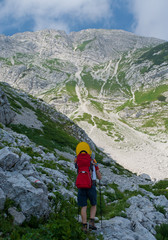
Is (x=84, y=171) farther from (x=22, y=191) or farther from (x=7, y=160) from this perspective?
(x=7, y=160)

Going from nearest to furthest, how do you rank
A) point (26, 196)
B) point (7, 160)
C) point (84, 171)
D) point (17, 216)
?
1. point (17, 216)
2. point (26, 196)
3. point (84, 171)
4. point (7, 160)

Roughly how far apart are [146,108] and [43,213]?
476 ft

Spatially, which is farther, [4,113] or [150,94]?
[150,94]

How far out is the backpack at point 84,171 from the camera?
6.71 metres

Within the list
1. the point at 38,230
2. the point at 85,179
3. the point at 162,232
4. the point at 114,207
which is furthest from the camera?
the point at 114,207

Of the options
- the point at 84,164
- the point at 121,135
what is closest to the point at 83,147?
the point at 84,164

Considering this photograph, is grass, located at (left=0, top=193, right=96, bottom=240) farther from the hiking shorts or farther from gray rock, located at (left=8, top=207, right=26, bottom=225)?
the hiking shorts

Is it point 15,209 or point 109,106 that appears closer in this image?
point 15,209

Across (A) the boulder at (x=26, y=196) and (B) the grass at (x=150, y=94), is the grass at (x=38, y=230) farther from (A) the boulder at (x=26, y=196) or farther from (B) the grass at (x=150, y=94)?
(B) the grass at (x=150, y=94)

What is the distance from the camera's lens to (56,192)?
835 cm

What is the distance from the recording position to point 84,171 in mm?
6867

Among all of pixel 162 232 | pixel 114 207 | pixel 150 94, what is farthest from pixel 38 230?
pixel 150 94

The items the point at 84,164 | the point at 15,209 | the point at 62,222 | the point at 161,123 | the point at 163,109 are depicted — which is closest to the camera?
the point at 62,222

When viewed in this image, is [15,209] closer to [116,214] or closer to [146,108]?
[116,214]
